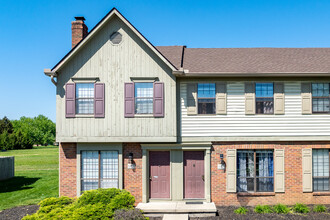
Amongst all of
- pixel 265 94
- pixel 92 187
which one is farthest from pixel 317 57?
pixel 92 187

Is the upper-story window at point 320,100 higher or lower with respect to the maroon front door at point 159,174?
higher

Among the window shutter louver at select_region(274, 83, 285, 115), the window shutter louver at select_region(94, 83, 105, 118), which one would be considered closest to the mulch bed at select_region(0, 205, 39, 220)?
the window shutter louver at select_region(94, 83, 105, 118)

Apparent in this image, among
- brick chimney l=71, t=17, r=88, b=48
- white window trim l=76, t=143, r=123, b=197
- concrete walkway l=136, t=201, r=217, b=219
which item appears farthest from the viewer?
brick chimney l=71, t=17, r=88, b=48

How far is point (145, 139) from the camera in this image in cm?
1169

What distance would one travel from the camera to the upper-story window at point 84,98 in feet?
39.0

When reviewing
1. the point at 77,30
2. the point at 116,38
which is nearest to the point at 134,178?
the point at 116,38

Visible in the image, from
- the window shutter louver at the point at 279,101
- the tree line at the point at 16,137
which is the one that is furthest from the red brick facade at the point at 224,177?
the tree line at the point at 16,137

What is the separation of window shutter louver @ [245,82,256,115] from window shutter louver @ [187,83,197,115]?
7.89 feet

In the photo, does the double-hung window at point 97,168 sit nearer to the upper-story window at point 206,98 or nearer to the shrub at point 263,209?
the upper-story window at point 206,98

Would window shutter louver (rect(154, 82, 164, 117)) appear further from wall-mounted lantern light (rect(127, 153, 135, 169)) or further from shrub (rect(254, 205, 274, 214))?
shrub (rect(254, 205, 274, 214))

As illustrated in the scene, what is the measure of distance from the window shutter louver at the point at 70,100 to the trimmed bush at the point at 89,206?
3653mm

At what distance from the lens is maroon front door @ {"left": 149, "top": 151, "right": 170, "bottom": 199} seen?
12.3 m

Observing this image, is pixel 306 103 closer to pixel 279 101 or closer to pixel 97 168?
pixel 279 101

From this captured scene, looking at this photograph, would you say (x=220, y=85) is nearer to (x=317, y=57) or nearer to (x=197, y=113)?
(x=197, y=113)
